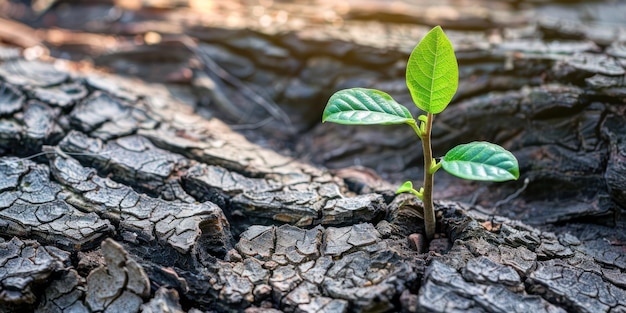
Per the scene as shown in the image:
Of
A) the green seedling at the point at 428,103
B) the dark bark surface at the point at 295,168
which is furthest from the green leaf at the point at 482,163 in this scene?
the dark bark surface at the point at 295,168

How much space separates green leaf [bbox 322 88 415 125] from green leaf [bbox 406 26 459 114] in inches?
3.4

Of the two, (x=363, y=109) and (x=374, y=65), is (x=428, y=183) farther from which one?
(x=374, y=65)

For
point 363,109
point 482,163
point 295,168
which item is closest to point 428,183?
point 482,163

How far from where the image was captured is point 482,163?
1.55 m

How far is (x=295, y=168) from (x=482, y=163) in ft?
3.26

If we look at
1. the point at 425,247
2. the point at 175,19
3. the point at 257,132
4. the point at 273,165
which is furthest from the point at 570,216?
the point at 175,19

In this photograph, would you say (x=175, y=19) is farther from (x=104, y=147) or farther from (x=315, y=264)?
(x=315, y=264)

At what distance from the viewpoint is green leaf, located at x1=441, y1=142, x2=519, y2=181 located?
4.85 feet

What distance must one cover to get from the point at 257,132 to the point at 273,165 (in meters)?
0.53

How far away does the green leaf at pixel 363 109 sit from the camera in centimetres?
159

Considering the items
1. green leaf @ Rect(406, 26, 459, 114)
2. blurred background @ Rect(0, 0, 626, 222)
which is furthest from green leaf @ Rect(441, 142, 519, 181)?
blurred background @ Rect(0, 0, 626, 222)

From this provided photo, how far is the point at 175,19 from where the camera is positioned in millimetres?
3396

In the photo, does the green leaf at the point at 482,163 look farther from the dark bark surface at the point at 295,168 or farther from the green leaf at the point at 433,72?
the dark bark surface at the point at 295,168

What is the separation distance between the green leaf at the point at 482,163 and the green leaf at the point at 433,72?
0.54 feet
